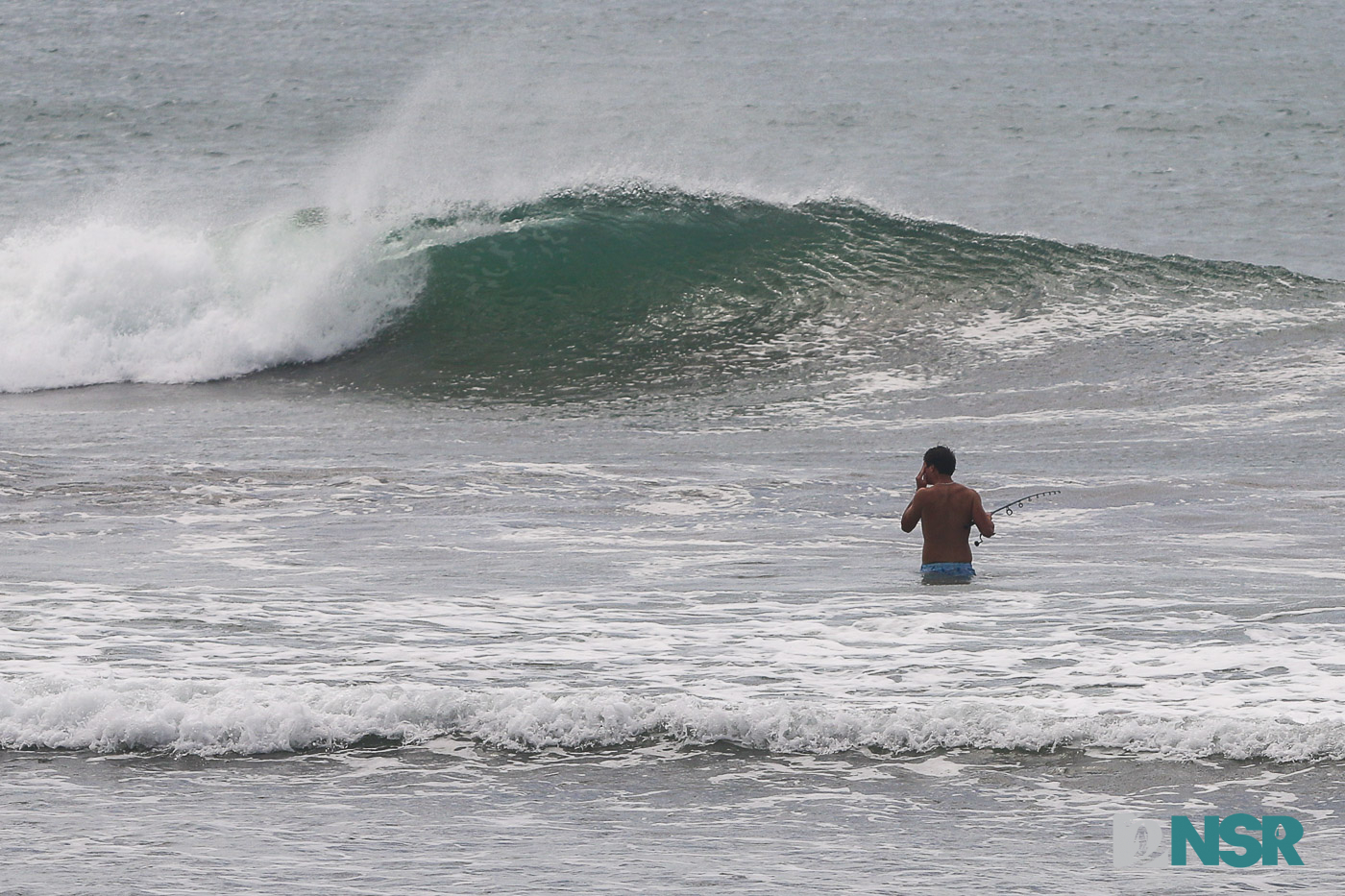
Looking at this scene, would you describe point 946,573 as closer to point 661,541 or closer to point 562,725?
point 661,541

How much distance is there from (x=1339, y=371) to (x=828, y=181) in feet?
60.1

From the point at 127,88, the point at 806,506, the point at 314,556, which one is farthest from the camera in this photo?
the point at 127,88

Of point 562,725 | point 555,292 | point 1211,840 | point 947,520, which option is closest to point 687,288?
point 555,292

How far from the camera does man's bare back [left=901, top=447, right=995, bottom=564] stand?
7.90 meters

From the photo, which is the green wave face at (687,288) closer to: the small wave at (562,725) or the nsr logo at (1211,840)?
the small wave at (562,725)

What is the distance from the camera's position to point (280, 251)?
57.2 ft

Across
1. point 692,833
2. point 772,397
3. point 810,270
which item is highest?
point 810,270

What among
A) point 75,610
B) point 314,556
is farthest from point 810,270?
point 75,610

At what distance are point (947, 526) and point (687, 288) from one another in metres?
9.68

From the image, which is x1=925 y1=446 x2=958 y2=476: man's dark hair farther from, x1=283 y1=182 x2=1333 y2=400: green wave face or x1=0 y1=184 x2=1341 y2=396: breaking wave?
x1=0 y1=184 x2=1341 y2=396: breaking wave

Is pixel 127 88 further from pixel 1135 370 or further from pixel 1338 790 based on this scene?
pixel 1338 790

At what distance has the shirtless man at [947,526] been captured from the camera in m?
7.87

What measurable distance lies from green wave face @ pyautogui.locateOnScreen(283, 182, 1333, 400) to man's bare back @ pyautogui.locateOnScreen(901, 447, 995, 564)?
6789 mm

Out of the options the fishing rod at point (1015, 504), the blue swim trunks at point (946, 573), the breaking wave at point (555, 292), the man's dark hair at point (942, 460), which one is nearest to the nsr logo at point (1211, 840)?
the blue swim trunks at point (946, 573)
